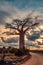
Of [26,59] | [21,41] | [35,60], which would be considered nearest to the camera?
[35,60]

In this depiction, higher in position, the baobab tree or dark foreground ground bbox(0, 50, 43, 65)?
the baobab tree

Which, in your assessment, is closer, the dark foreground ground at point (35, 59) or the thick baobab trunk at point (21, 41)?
the dark foreground ground at point (35, 59)

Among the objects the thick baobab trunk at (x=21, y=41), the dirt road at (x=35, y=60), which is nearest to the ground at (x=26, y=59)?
the dirt road at (x=35, y=60)

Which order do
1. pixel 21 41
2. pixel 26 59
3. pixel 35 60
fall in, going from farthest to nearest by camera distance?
pixel 21 41
pixel 26 59
pixel 35 60

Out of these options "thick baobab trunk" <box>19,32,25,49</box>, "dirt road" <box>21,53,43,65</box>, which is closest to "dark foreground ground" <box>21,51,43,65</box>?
"dirt road" <box>21,53,43,65</box>

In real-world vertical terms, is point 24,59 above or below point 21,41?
below

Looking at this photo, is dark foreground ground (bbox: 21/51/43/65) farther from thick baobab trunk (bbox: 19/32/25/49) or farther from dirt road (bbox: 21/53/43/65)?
thick baobab trunk (bbox: 19/32/25/49)

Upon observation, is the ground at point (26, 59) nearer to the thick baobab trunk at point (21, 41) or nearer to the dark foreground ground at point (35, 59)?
the dark foreground ground at point (35, 59)

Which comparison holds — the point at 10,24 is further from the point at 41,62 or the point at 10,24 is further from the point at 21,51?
the point at 41,62

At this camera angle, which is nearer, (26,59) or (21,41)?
(26,59)

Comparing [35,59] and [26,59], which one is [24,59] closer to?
[26,59]

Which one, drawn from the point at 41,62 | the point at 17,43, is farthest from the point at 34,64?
the point at 17,43

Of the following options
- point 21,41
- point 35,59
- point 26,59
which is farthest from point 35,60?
point 21,41

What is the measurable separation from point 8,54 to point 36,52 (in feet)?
3.42
